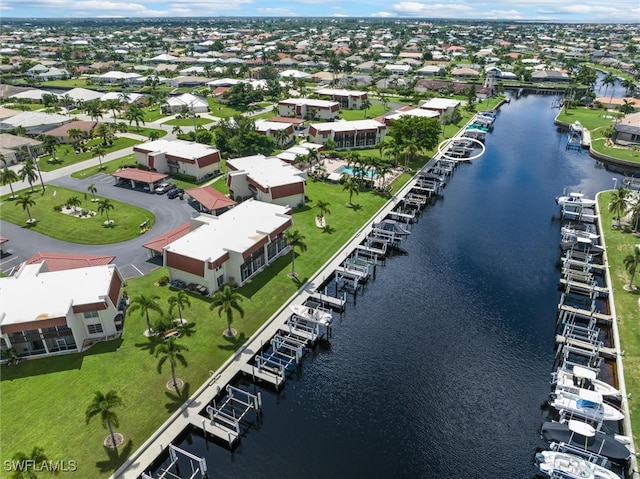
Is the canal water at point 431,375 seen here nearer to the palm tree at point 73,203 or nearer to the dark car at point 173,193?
the dark car at point 173,193

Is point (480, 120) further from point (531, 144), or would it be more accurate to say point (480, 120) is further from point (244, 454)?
point (244, 454)

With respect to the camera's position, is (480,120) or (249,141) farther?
(480,120)

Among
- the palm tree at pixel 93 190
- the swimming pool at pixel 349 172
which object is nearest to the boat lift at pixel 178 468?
the palm tree at pixel 93 190

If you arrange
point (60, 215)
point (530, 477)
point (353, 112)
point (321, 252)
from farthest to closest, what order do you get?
point (353, 112) → point (60, 215) → point (321, 252) → point (530, 477)

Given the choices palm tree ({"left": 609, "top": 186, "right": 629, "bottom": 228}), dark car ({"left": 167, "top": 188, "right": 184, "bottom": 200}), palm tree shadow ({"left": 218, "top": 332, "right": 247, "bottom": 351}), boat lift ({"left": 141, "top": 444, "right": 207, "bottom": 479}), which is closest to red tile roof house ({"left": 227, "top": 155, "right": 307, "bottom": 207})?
dark car ({"left": 167, "top": 188, "right": 184, "bottom": 200})

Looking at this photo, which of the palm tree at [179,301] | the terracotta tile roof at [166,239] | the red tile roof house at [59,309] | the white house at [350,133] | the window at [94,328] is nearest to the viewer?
the red tile roof house at [59,309]

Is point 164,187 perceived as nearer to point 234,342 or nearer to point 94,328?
point 94,328

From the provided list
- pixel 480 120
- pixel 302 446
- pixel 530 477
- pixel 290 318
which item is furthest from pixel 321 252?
pixel 480 120
